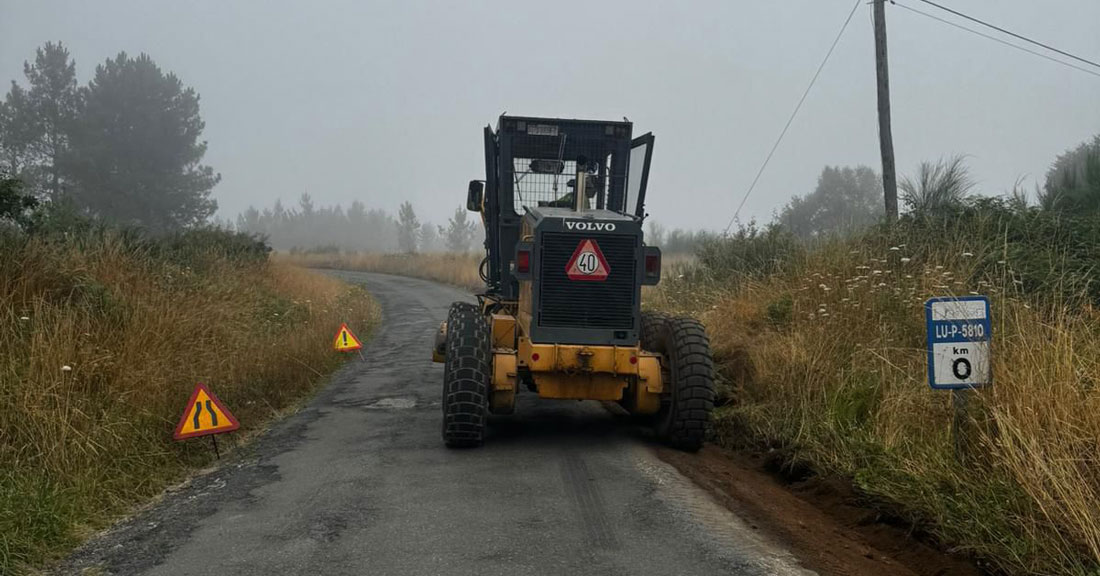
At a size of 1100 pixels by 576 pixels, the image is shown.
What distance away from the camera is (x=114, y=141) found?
43375mm

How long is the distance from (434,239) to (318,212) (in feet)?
76.2

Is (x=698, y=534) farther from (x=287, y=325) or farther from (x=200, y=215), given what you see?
(x=200, y=215)

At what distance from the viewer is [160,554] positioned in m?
4.66

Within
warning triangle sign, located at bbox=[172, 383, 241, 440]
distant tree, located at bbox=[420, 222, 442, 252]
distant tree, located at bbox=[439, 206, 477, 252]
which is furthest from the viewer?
distant tree, located at bbox=[420, 222, 442, 252]

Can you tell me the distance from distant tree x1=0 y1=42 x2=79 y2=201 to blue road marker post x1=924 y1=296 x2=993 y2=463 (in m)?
41.5

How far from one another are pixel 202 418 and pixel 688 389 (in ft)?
13.5

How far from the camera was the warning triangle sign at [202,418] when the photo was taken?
6816 mm

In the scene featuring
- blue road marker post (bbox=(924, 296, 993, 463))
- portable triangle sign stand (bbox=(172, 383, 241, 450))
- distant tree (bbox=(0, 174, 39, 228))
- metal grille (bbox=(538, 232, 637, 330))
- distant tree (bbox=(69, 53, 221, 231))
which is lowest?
portable triangle sign stand (bbox=(172, 383, 241, 450))

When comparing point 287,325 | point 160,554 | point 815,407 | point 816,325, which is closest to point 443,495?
point 160,554

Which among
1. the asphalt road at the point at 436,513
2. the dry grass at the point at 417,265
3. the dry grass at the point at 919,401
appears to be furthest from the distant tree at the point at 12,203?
the dry grass at the point at 417,265

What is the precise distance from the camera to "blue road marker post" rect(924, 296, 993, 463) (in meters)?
5.04

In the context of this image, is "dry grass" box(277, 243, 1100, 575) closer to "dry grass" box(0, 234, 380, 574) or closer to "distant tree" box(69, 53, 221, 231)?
"dry grass" box(0, 234, 380, 574)

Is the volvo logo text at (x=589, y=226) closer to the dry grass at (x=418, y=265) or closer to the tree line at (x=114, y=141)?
the dry grass at (x=418, y=265)

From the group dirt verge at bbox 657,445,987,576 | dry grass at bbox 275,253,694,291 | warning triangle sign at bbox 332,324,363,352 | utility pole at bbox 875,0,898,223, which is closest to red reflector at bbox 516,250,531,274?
dirt verge at bbox 657,445,987,576
